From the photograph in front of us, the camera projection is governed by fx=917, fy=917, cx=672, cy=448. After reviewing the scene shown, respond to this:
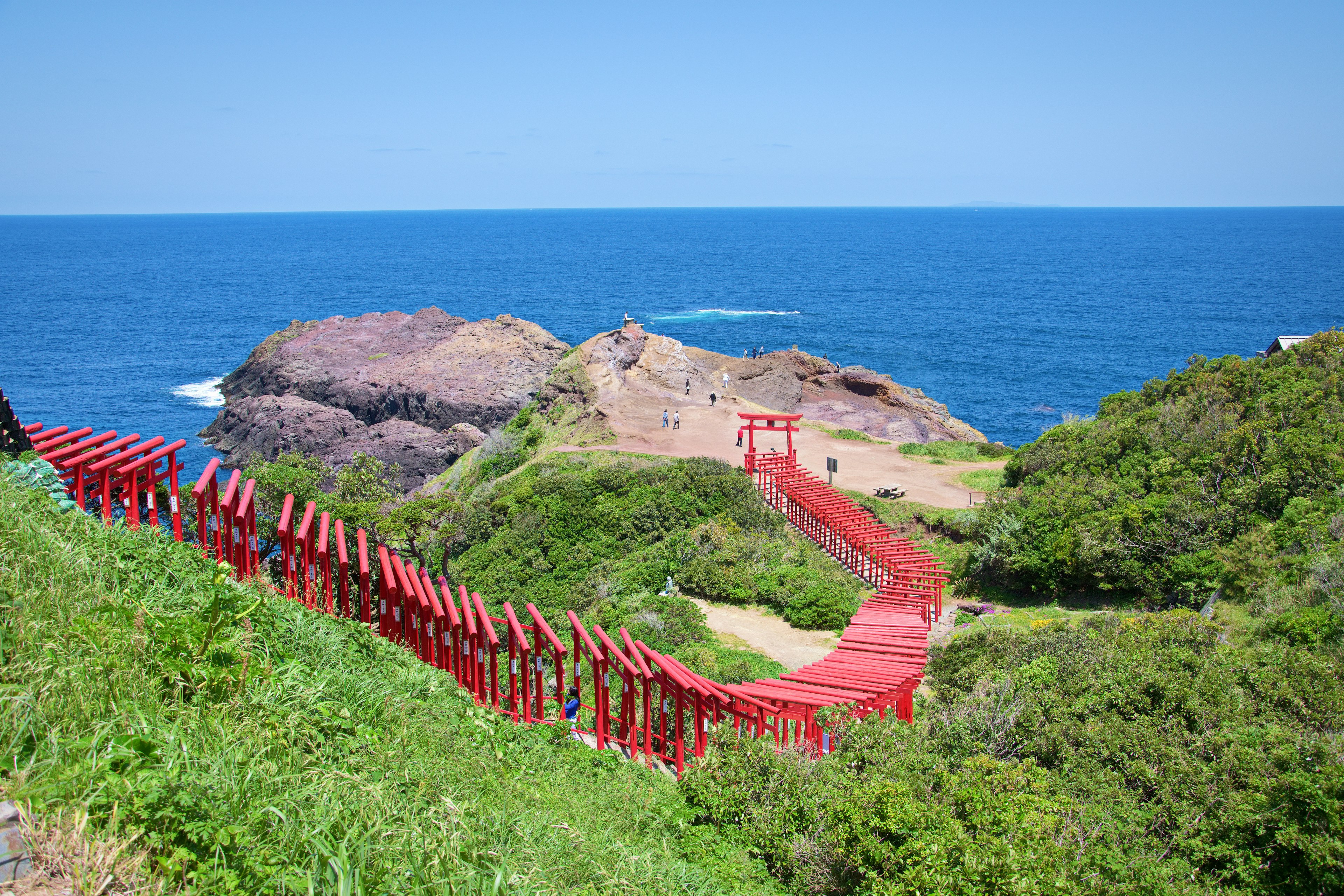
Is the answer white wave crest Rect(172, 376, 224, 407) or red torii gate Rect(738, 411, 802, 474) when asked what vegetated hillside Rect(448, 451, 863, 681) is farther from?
white wave crest Rect(172, 376, 224, 407)

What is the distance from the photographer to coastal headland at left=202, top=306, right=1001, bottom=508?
32375 millimetres

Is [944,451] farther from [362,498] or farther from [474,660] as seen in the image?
[474,660]

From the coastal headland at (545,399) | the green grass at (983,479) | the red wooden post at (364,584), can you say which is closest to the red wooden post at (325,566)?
the red wooden post at (364,584)

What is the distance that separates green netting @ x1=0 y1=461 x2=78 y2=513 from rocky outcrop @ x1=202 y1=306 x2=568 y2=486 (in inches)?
1344

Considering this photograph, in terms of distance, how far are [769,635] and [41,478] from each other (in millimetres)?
12728

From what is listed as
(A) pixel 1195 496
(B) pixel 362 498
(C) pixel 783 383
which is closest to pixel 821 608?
(A) pixel 1195 496

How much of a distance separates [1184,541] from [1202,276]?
139 meters

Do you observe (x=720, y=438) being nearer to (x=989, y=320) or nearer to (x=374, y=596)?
(x=374, y=596)

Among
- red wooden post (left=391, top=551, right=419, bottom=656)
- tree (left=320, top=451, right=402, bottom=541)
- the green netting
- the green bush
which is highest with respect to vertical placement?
the green netting

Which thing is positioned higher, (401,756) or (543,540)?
(401,756)

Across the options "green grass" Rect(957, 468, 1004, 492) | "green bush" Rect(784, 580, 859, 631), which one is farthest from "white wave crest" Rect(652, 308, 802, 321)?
"green bush" Rect(784, 580, 859, 631)

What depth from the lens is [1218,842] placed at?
831cm

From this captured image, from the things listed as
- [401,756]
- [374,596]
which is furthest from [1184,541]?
[401,756]

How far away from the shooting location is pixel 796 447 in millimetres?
32375
